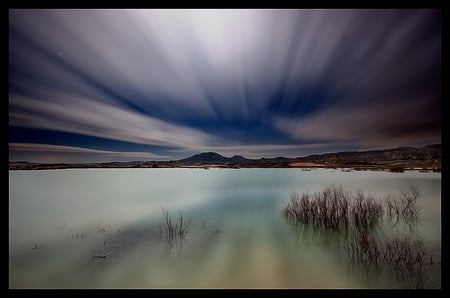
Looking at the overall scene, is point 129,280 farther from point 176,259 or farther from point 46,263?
point 46,263

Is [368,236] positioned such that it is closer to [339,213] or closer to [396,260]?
[339,213]

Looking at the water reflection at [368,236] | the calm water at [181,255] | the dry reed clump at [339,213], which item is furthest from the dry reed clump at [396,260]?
the dry reed clump at [339,213]

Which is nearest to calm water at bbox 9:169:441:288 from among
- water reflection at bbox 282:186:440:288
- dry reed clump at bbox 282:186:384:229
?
water reflection at bbox 282:186:440:288

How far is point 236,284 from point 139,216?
563cm

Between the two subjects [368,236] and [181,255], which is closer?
[181,255]

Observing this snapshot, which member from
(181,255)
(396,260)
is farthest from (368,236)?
(181,255)

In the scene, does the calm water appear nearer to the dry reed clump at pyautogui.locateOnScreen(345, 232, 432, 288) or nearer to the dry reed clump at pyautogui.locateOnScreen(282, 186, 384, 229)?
the dry reed clump at pyautogui.locateOnScreen(345, 232, 432, 288)

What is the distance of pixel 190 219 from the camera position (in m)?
8.72

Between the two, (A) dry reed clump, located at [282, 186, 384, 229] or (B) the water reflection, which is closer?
(B) the water reflection

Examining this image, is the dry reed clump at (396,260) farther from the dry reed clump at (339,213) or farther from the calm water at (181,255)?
the dry reed clump at (339,213)

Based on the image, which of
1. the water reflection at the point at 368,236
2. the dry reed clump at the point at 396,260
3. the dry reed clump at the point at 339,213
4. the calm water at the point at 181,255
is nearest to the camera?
the dry reed clump at the point at 396,260

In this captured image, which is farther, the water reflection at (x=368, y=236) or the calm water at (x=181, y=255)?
the calm water at (x=181, y=255)

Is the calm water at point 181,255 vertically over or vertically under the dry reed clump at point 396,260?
under
